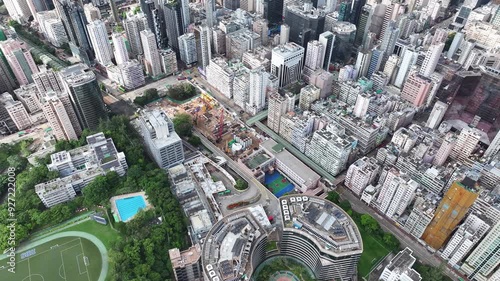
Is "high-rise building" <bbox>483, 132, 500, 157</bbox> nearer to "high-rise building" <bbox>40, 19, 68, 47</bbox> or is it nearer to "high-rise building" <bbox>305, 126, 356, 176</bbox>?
"high-rise building" <bbox>305, 126, 356, 176</bbox>

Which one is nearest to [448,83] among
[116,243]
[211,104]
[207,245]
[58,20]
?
[211,104]

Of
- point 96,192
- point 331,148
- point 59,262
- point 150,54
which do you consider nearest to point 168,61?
point 150,54

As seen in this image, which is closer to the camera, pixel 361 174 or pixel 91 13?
pixel 361 174

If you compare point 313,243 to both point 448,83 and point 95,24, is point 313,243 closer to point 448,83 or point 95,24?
point 448,83

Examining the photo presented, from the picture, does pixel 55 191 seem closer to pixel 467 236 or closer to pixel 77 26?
pixel 77 26

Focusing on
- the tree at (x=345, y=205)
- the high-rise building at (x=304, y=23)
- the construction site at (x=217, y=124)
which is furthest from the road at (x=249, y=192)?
the high-rise building at (x=304, y=23)

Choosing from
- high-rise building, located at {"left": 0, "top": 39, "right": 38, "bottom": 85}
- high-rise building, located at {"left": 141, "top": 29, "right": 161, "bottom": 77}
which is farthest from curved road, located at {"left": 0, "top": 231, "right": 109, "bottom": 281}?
high-rise building, located at {"left": 141, "top": 29, "right": 161, "bottom": 77}
